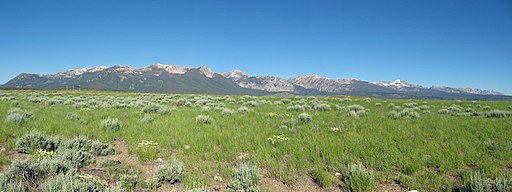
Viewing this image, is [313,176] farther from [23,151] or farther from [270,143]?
[23,151]

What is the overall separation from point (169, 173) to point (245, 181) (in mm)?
1747

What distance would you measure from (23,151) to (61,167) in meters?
3.13

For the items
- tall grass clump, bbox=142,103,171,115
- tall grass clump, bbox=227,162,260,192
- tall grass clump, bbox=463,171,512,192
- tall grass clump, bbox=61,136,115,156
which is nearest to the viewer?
tall grass clump, bbox=463,171,512,192

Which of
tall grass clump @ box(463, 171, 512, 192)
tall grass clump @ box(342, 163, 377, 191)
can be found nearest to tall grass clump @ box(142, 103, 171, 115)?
tall grass clump @ box(342, 163, 377, 191)

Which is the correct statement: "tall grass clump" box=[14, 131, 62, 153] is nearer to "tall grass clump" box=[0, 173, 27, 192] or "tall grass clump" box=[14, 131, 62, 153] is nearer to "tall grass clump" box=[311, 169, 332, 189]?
"tall grass clump" box=[0, 173, 27, 192]

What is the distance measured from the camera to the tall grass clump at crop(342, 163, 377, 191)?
516 cm

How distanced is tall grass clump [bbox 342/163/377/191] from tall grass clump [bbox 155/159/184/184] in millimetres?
3579

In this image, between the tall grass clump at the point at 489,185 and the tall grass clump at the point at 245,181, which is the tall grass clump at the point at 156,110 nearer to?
the tall grass clump at the point at 245,181

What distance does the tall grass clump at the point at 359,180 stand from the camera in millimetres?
5160

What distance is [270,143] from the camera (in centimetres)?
853

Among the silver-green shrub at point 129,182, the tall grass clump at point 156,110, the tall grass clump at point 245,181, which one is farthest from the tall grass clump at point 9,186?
the tall grass clump at point 156,110

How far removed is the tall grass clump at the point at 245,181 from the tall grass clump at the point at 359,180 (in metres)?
1.89

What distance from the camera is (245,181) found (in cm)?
517

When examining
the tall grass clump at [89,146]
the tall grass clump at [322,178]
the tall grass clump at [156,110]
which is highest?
the tall grass clump at [156,110]
